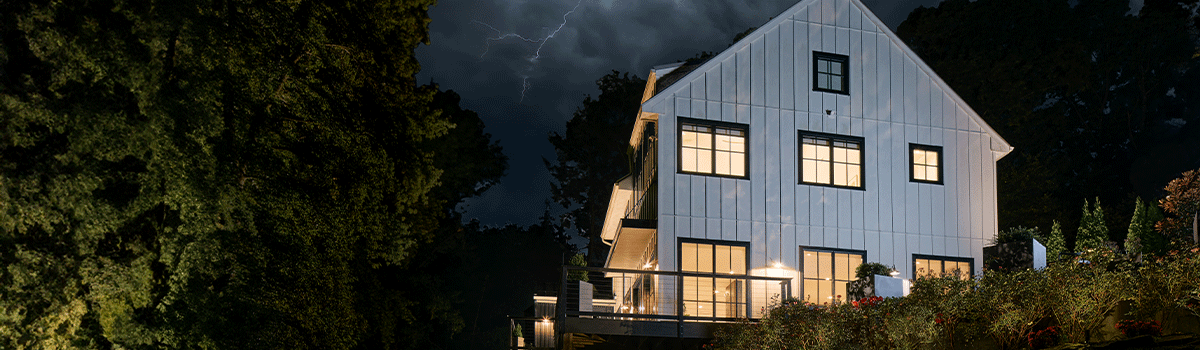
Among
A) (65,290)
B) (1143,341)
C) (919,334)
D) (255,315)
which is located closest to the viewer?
(1143,341)

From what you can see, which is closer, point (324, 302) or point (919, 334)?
point (919, 334)

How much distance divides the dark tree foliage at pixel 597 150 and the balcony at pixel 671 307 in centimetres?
2736

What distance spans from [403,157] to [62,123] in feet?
20.2

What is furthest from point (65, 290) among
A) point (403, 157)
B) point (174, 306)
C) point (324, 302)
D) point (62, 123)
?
point (403, 157)

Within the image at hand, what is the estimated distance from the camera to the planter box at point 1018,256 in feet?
50.4

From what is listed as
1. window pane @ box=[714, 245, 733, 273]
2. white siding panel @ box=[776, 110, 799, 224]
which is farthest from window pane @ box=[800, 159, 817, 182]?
window pane @ box=[714, 245, 733, 273]

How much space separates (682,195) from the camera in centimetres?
1602

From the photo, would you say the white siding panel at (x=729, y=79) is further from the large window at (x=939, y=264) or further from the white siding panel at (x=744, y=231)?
the large window at (x=939, y=264)

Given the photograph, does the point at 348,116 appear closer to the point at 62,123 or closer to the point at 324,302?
the point at 324,302

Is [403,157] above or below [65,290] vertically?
above

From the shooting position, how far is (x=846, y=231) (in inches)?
655

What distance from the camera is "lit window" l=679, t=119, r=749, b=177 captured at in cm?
1630

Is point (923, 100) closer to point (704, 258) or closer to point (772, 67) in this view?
point (772, 67)

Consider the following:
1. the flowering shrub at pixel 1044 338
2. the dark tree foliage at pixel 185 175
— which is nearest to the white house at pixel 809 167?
the dark tree foliage at pixel 185 175
